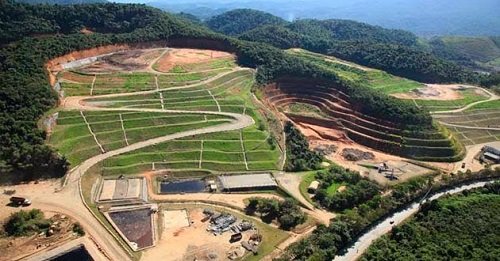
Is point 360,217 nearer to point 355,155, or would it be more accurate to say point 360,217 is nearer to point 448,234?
point 448,234

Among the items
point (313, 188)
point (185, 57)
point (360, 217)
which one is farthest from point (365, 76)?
point (360, 217)

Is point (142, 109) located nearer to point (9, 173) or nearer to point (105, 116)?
point (105, 116)

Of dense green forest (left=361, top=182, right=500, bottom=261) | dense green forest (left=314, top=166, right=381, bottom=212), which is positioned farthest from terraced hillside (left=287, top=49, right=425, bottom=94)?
dense green forest (left=361, top=182, right=500, bottom=261)

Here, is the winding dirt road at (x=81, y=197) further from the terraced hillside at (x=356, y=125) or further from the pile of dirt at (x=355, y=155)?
the terraced hillside at (x=356, y=125)

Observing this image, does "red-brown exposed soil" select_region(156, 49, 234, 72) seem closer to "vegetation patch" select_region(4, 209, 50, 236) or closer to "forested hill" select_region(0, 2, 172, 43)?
"forested hill" select_region(0, 2, 172, 43)

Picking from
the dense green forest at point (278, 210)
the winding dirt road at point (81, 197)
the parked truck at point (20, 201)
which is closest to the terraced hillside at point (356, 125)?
the winding dirt road at point (81, 197)
